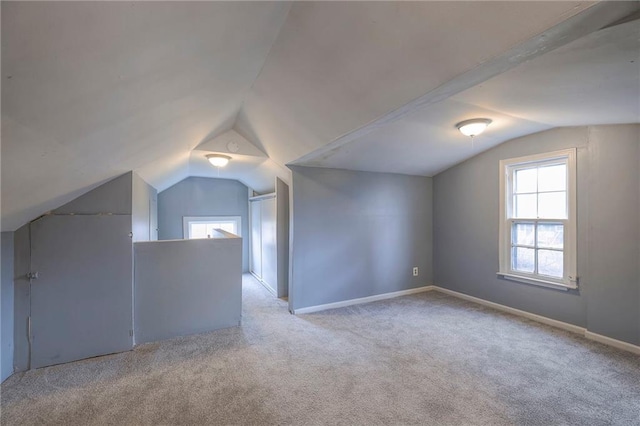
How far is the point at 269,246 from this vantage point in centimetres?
471

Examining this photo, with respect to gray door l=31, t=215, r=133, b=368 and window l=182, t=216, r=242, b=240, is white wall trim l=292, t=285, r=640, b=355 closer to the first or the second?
gray door l=31, t=215, r=133, b=368

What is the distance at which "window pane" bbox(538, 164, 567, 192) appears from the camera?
3131 millimetres

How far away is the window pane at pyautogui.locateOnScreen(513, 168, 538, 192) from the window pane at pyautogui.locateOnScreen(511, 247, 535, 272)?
2.67 feet

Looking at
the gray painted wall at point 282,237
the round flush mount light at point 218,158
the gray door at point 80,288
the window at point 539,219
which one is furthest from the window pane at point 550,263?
the gray door at point 80,288

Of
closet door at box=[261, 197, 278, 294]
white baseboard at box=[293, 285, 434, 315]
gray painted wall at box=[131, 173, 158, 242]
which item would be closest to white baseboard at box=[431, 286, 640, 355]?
white baseboard at box=[293, 285, 434, 315]

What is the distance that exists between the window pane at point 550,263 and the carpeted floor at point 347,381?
2.17ft

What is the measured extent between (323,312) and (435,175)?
305 cm

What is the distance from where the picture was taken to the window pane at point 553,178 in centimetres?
313

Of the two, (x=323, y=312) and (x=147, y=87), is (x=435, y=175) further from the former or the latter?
(x=147, y=87)

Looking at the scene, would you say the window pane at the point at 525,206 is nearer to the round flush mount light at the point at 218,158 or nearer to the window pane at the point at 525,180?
the window pane at the point at 525,180

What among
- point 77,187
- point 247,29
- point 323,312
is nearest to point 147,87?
point 247,29

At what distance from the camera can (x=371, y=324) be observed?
322 cm

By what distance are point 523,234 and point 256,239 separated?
4614 millimetres

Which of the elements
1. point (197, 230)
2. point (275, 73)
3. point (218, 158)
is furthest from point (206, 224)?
point (275, 73)
